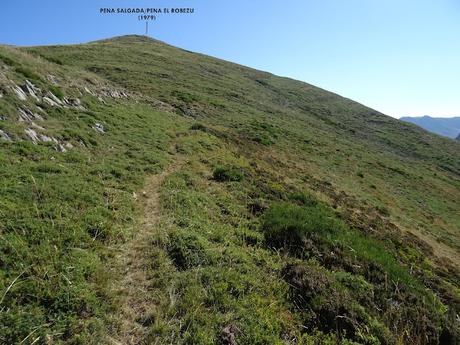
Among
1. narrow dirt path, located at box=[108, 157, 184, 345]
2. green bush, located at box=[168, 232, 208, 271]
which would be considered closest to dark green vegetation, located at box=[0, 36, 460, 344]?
green bush, located at box=[168, 232, 208, 271]

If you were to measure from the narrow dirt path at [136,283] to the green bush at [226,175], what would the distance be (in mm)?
5372

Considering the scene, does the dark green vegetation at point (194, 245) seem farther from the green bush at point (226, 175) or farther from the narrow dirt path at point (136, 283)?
the narrow dirt path at point (136, 283)

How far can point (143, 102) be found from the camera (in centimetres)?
3167

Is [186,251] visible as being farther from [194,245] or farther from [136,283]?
[136,283]

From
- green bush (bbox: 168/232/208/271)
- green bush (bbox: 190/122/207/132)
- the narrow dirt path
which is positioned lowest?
the narrow dirt path

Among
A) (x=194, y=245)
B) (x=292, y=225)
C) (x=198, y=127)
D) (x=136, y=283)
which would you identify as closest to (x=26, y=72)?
(x=198, y=127)

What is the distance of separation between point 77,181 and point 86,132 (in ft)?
20.3

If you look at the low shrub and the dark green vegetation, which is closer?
the dark green vegetation

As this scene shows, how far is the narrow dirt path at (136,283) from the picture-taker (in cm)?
565

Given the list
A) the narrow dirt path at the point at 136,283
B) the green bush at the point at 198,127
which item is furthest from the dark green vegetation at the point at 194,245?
the green bush at the point at 198,127

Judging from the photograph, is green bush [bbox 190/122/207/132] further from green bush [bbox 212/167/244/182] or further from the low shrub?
the low shrub

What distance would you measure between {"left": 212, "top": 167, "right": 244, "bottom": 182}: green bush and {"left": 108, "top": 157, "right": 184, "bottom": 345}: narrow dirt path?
537 cm

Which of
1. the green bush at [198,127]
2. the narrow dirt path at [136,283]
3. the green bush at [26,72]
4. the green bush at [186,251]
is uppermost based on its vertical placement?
the green bush at [26,72]

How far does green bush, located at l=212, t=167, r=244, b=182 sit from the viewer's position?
15.6 meters
